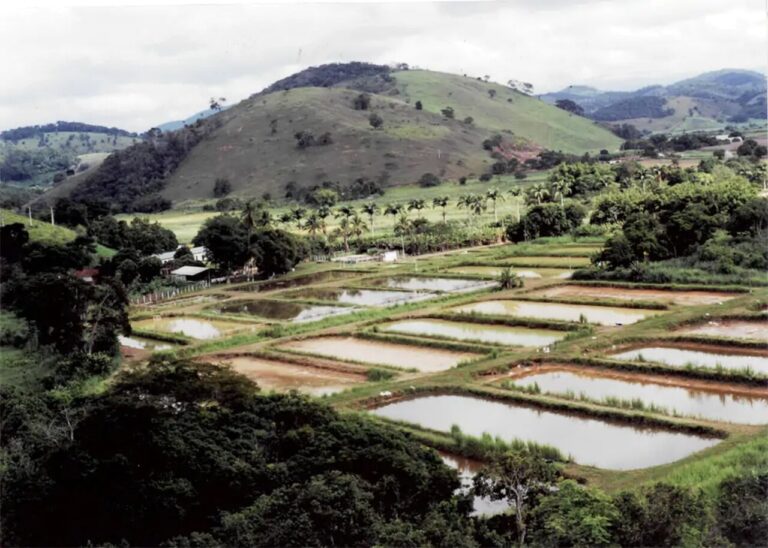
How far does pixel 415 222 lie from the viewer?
5159cm

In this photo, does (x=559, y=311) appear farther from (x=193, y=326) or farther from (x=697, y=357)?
(x=193, y=326)

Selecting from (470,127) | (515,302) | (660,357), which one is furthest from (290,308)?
(470,127)

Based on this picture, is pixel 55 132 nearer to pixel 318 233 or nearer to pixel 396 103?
pixel 396 103

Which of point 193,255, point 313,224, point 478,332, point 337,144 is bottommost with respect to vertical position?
point 478,332

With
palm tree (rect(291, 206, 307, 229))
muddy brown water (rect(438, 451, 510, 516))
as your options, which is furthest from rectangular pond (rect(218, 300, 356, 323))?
palm tree (rect(291, 206, 307, 229))

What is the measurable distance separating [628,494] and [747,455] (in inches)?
156

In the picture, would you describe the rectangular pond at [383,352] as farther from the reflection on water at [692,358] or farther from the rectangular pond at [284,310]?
the reflection on water at [692,358]

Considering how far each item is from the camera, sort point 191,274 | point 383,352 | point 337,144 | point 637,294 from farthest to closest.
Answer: point 337,144 → point 191,274 → point 637,294 → point 383,352

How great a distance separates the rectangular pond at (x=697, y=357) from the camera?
758 inches

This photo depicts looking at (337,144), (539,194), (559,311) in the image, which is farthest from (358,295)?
(337,144)

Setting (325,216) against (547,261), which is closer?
(547,261)

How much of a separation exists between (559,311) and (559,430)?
40.3 feet

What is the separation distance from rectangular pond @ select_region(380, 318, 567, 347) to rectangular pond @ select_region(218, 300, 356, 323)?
3.56 meters

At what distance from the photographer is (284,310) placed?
103 feet
